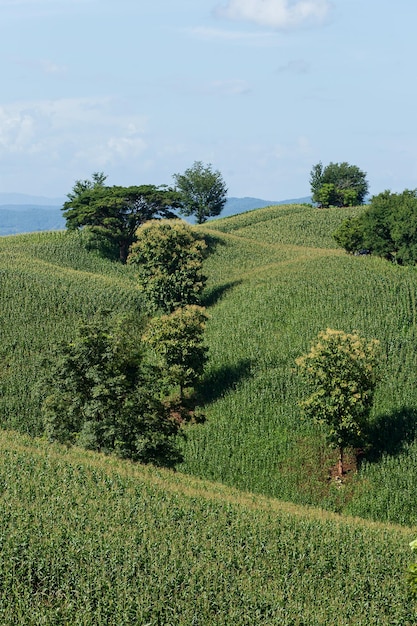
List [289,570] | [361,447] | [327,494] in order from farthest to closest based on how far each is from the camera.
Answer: [361,447] → [327,494] → [289,570]

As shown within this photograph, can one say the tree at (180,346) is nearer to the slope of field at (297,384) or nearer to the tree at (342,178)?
the slope of field at (297,384)

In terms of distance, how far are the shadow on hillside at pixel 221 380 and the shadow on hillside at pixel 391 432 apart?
11262mm

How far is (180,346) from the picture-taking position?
52.6 meters

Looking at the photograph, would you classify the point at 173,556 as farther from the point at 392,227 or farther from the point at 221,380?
the point at 392,227

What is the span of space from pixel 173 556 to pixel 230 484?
807 inches

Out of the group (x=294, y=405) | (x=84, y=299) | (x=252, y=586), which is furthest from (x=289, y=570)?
Answer: (x=84, y=299)

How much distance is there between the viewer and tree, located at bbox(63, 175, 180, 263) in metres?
93.4

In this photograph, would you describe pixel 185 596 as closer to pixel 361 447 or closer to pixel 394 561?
pixel 394 561

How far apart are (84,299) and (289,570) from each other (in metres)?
51.1

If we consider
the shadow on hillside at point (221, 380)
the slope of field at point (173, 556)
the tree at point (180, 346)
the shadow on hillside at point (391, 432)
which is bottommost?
the slope of field at point (173, 556)

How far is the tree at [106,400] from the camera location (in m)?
36.6

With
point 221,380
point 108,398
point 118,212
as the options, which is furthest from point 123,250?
point 108,398

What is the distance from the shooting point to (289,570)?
83.4 ft

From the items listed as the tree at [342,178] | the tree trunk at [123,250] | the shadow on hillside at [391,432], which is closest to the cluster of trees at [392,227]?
the tree trunk at [123,250]
